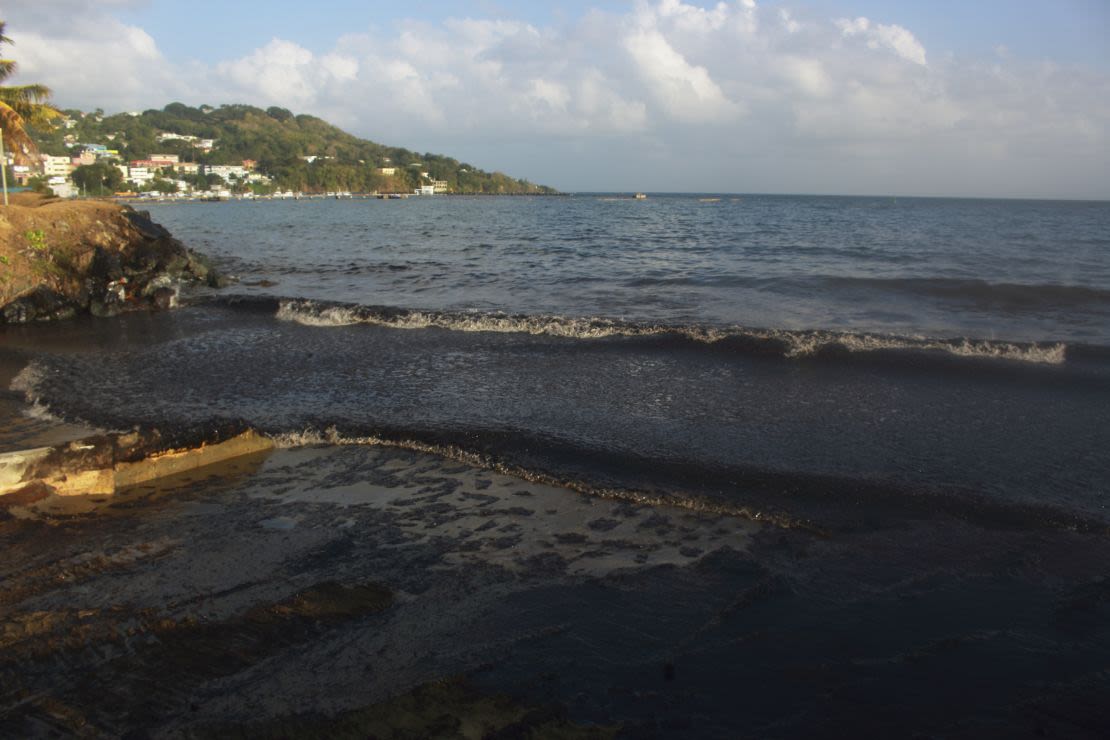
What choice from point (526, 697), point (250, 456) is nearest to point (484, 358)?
point (250, 456)

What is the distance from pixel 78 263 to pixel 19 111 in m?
15.3

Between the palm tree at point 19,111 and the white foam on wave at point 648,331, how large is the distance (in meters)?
16.4

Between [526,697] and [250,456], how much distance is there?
17.6 feet

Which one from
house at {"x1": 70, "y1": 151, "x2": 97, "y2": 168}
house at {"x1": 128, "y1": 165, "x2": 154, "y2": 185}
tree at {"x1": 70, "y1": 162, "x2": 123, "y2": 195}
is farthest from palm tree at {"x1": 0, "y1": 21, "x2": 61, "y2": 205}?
house at {"x1": 70, "y1": 151, "x2": 97, "y2": 168}

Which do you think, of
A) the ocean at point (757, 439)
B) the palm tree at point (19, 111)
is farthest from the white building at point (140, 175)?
the ocean at point (757, 439)

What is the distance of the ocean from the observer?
4395 millimetres

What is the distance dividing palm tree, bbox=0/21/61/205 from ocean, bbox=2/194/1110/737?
13.3 meters

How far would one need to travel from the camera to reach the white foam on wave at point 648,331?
44.7ft

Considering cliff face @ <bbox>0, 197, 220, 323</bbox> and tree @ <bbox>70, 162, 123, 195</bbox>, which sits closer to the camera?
cliff face @ <bbox>0, 197, 220, 323</bbox>

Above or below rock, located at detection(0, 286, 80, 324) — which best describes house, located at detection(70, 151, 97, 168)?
above

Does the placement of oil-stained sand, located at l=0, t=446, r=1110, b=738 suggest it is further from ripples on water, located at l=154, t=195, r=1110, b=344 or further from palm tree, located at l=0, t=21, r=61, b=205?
palm tree, located at l=0, t=21, r=61, b=205

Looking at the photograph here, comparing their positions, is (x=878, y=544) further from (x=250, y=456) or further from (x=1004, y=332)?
(x=1004, y=332)

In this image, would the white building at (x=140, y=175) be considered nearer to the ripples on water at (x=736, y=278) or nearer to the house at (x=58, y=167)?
the house at (x=58, y=167)

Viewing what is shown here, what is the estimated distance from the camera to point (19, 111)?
2795cm
